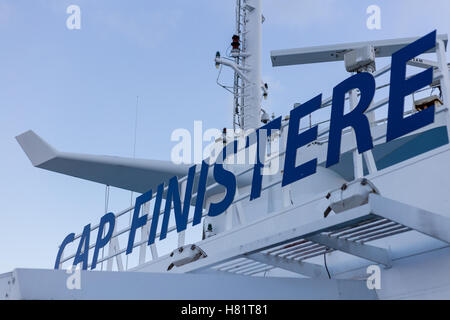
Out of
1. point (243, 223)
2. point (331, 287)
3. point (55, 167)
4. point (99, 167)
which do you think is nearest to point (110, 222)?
point (99, 167)

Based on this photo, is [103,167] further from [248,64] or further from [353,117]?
[353,117]

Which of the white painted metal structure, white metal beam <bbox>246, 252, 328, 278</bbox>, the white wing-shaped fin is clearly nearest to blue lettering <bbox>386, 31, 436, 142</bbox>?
the white painted metal structure

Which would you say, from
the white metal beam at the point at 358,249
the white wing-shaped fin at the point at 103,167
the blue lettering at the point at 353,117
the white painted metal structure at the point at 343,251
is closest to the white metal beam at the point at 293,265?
the white painted metal structure at the point at 343,251

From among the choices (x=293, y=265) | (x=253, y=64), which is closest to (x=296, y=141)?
(x=293, y=265)

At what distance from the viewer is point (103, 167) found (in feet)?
48.4

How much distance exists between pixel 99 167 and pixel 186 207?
429 cm

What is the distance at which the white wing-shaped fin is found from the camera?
14250 mm

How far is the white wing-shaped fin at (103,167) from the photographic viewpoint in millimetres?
14250

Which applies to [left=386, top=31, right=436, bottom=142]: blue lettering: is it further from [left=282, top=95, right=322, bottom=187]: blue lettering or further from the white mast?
the white mast

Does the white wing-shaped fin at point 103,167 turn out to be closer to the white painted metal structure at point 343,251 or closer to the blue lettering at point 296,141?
the white painted metal structure at point 343,251

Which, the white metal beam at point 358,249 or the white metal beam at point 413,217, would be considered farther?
the white metal beam at point 358,249

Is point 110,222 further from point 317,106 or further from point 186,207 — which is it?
point 317,106

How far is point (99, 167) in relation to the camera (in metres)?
14.8

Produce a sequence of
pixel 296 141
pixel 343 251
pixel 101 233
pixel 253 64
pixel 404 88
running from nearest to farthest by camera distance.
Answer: pixel 343 251, pixel 404 88, pixel 296 141, pixel 101 233, pixel 253 64
